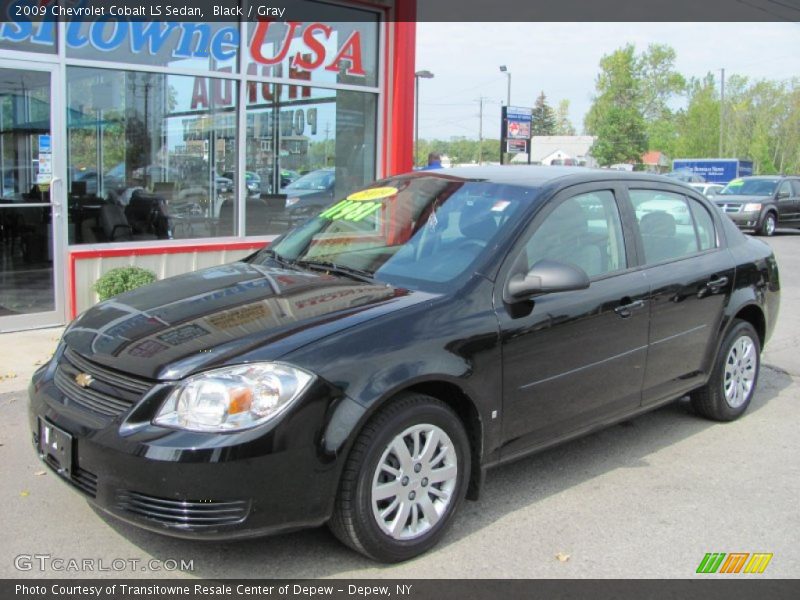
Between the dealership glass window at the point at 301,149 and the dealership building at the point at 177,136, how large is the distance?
18 millimetres

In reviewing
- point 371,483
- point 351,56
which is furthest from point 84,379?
point 351,56

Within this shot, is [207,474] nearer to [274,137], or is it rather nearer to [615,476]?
[615,476]

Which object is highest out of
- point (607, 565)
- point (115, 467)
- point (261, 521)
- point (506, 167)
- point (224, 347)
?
point (506, 167)

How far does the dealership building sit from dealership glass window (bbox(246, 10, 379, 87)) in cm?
2

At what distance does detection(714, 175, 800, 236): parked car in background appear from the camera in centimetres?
2136

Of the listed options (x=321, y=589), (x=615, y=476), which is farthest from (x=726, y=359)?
(x=321, y=589)

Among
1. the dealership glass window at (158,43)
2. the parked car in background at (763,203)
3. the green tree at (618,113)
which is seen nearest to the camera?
the dealership glass window at (158,43)

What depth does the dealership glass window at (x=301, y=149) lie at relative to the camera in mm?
9305

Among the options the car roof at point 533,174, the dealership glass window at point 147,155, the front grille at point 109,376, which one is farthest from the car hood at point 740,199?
the front grille at point 109,376

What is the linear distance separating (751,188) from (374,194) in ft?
68.0

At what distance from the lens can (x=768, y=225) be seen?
2158 centimetres

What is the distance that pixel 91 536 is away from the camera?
3.52 m

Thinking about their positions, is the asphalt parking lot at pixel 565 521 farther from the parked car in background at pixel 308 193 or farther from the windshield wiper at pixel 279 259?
the parked car in background at pixel 308 193

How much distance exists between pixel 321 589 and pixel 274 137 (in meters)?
7.16
